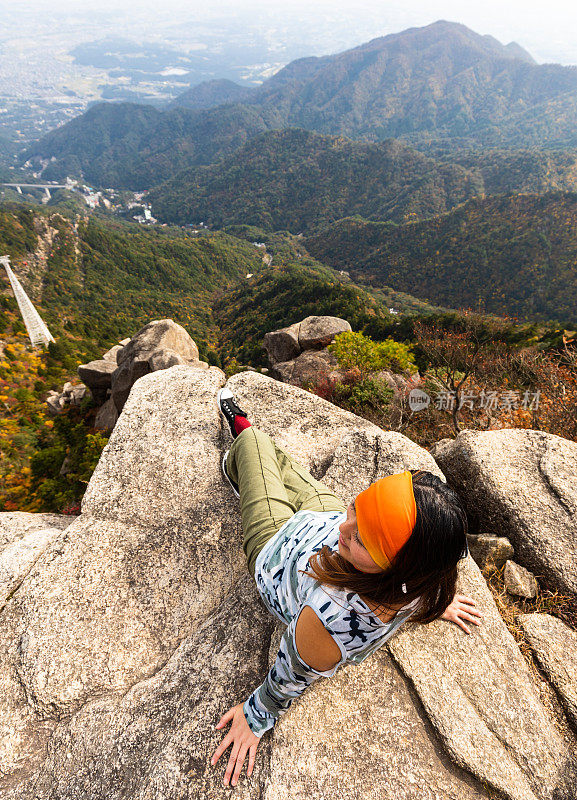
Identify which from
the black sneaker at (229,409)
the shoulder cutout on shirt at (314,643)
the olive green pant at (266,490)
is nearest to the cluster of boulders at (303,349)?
the black sneaker at (229,409)

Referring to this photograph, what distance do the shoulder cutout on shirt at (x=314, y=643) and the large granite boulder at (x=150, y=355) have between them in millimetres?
Answer: 11640

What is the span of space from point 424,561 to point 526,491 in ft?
13.6

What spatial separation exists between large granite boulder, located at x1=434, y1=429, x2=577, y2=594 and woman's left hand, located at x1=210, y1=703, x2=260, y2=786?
12.9 ft

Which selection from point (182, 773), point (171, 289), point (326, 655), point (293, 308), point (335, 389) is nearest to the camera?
point (326, 655)

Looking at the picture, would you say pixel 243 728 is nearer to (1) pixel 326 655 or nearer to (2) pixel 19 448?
(1) pixel 326 655

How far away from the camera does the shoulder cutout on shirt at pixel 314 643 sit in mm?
2369

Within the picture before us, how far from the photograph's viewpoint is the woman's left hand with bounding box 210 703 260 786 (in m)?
3.01

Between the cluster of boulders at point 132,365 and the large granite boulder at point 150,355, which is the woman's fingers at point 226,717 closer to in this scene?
the cluster of boulders at point 132,365

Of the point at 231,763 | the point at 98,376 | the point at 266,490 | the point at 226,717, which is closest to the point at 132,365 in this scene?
the point at 98,376

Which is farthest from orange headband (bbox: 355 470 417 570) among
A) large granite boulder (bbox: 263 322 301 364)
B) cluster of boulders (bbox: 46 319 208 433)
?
large granite boulder (bbox: 263 322 301 364)

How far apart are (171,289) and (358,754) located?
12716 cm

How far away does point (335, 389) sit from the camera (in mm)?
11289

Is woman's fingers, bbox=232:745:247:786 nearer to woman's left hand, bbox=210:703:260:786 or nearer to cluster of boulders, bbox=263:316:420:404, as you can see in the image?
woman's left hand, bbox=210:703:260:786

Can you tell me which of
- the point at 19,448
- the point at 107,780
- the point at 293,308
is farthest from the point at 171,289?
the point at 107,780
